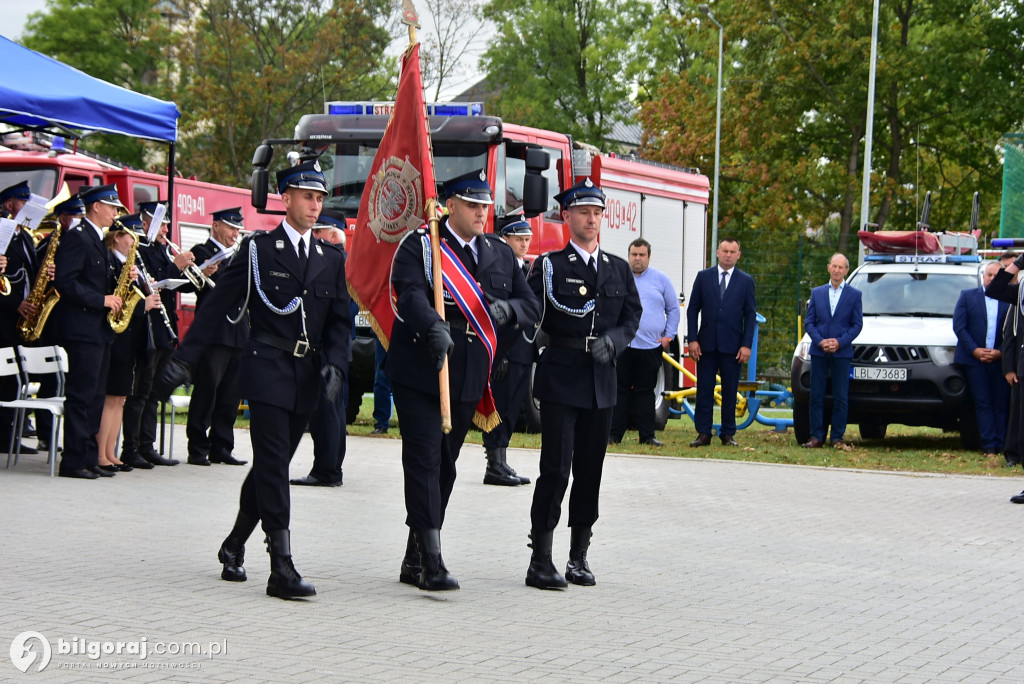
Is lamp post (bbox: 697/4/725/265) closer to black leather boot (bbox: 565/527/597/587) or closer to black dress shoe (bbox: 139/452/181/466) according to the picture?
black dress shoe (bbox: 139/452/181/466)

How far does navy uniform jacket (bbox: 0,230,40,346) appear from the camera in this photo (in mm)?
12336

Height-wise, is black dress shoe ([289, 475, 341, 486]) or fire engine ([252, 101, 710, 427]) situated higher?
fire engine ([252, 101, 710, 427])

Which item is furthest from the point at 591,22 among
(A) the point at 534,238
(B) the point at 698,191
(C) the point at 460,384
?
(C) the point at 460,384

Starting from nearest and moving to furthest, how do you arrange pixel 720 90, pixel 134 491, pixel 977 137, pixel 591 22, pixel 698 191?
pixel 134 491 → pixel 698 191 → pixel 977 137 → pixel 720 90 → pixel 591 22

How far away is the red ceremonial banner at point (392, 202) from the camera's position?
8117mm

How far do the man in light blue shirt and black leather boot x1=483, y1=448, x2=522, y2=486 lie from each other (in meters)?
3.27

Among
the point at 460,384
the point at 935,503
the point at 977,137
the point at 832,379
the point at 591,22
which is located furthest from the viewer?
the point at 591,22

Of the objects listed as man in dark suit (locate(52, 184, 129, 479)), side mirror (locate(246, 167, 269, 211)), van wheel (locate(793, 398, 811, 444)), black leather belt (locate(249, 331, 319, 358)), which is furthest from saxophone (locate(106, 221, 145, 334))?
van wheel (locate(793, 398, 811, 444))

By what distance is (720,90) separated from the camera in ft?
151

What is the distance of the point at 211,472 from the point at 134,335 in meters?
1.30

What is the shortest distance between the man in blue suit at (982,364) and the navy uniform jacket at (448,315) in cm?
888

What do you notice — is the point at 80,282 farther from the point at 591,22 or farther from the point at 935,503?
the point at 591,22

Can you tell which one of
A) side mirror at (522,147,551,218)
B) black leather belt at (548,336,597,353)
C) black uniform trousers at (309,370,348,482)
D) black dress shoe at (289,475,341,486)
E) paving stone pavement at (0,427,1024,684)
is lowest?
paving stone pavement at (0,427,1024,684)

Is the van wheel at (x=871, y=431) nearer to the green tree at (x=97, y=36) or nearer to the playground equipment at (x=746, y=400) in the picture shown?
the playground equipment at (x=746, y=400)
